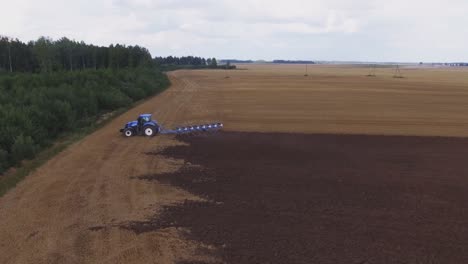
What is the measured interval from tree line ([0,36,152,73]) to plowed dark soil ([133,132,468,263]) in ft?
239

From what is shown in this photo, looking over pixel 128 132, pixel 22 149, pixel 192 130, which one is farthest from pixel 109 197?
pixel 192 130

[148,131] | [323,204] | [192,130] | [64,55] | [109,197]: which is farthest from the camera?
[64,55]

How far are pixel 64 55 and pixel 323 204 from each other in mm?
102833

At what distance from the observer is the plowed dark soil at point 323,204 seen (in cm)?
974

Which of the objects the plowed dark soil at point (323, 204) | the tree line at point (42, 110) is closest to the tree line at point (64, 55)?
the tree line at point (42, 110)

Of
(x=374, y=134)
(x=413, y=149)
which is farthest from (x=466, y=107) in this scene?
(x=413, y=149)

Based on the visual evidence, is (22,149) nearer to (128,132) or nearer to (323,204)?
(128,132)

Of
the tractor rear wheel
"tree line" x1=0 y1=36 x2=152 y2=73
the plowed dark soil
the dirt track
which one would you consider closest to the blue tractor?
the tractor rear wheel

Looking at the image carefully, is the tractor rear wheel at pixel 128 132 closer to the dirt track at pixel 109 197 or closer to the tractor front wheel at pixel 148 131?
the dirt track at pixel 109 197

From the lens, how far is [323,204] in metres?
12.5

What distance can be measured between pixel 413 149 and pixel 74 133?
17.0 m

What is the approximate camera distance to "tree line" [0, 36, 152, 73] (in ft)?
282

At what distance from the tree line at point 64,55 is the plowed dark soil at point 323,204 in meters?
72.8

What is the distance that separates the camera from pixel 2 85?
118 feet
